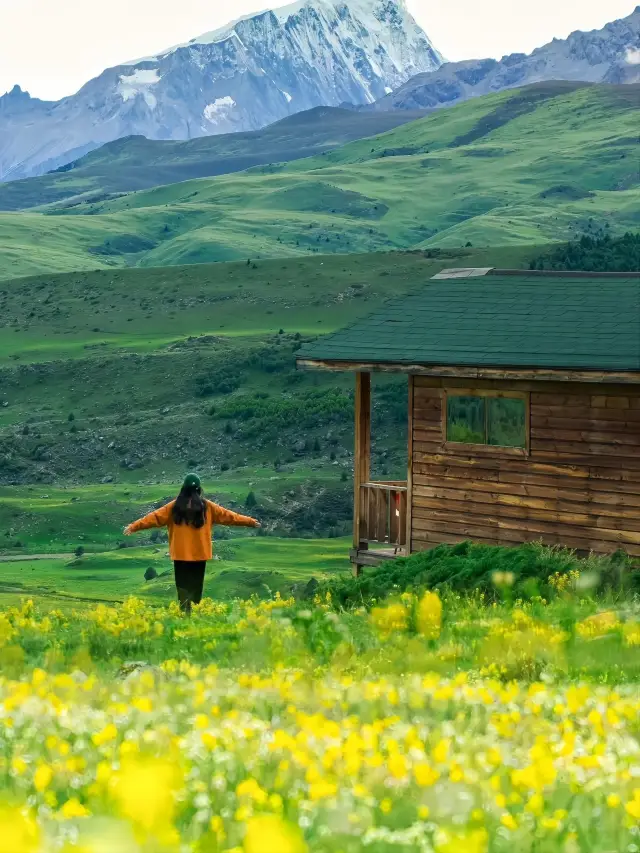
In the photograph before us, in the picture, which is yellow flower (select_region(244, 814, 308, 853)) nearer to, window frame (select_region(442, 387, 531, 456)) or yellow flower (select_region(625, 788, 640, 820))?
yellow flower (select_region(625, 788, 640, 820))

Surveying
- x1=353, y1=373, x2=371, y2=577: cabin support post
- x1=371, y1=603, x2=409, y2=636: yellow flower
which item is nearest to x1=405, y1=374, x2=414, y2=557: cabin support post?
x1=353, y1=373, x2=371, y2=577: cabin support post

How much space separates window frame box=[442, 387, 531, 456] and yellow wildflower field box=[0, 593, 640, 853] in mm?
9061

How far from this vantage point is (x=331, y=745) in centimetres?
704

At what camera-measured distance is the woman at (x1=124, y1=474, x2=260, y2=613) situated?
1719cm

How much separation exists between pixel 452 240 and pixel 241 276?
6894 centimetres

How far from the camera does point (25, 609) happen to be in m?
17.8

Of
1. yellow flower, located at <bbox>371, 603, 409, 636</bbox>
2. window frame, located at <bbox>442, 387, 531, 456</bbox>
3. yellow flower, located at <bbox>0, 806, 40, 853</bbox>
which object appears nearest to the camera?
yellow flower, located at <bbox>0, 806, 40, 853</bbox>

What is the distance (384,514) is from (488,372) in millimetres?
4211

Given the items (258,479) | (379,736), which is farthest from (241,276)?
(379,736)

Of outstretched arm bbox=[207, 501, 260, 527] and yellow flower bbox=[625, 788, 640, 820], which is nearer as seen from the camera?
yellow flower bbox=[625, 788, 640, 820]

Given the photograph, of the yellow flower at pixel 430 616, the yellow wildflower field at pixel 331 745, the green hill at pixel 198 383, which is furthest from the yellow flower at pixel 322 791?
the green hill at pixel 198 383

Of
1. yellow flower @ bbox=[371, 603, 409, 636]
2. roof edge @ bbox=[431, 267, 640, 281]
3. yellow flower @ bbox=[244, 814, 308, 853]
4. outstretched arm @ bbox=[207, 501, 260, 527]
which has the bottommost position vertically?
yellow flower @ bbox=[371, 603, 409, 636]

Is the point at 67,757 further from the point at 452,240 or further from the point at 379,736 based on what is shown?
the point at 452,240

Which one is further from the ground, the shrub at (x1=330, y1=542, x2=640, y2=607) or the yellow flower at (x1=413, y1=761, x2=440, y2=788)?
the yellow flower at (x1=413, y1=761, x2=440, y2=788)
